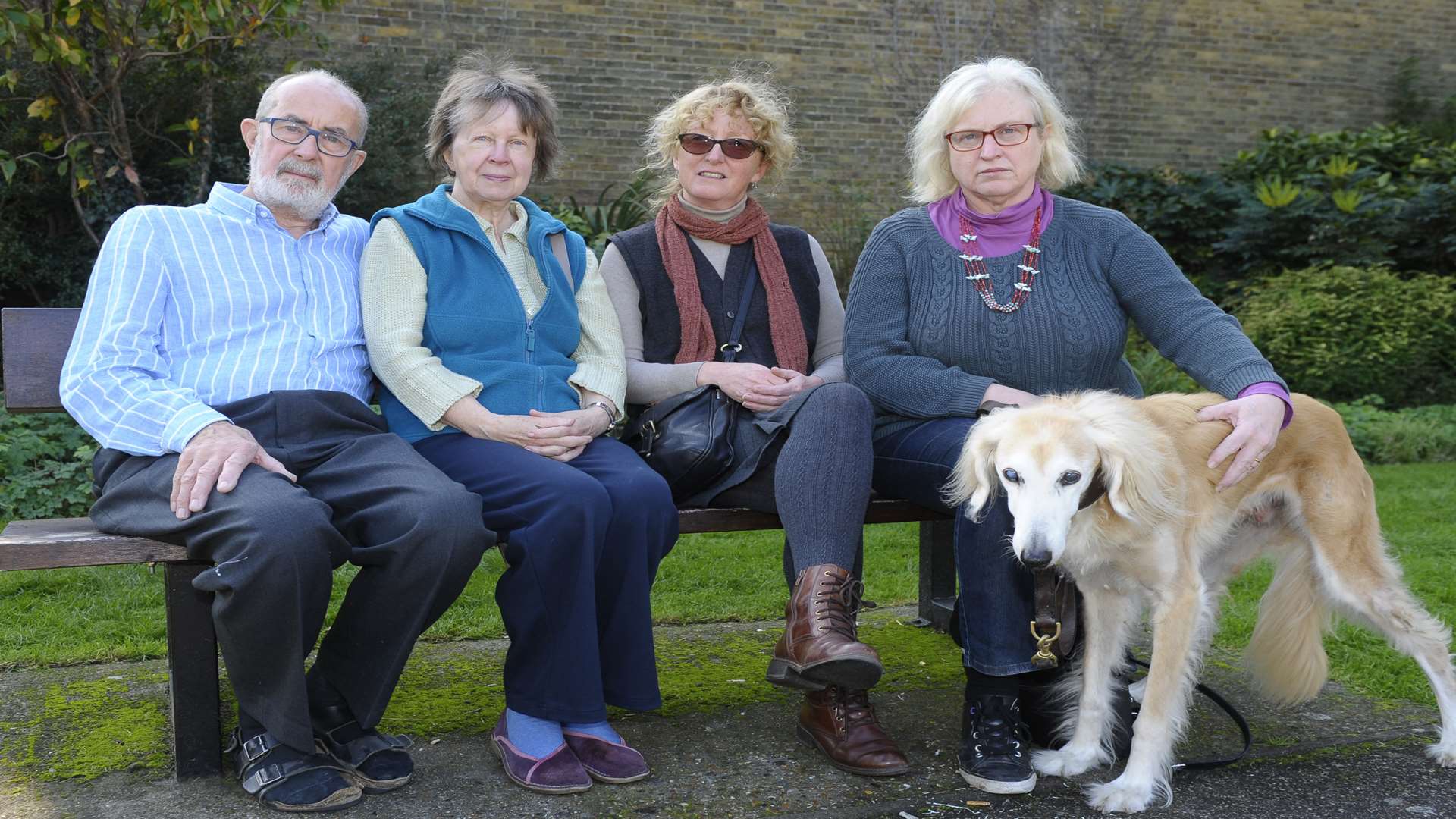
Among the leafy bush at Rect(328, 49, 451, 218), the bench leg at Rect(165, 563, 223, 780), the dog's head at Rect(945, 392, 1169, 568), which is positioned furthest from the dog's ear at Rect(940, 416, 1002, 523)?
the leafy bush at Rect(328, 49, 451, 218)

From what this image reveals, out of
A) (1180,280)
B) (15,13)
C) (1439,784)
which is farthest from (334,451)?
(15,13)

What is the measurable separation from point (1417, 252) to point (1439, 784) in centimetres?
992

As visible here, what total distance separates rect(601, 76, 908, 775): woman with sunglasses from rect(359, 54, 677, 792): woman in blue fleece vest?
0.21 m

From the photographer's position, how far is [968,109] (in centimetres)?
332

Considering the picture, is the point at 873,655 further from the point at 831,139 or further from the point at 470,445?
the point at 831,139

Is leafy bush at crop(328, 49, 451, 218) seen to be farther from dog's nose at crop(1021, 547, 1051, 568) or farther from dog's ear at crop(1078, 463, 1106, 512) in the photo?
dog's nose at crop(1021, 547, 1051, 568)

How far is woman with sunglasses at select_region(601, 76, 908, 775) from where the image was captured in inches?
112

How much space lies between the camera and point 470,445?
301cm

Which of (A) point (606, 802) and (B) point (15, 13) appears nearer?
(A) point (606, 802)

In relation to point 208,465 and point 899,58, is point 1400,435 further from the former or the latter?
point 208,465

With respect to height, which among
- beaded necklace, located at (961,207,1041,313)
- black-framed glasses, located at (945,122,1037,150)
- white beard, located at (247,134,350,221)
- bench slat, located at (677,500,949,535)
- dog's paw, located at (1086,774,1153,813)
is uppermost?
black-framed glasses, located at (945,122,1037,150)

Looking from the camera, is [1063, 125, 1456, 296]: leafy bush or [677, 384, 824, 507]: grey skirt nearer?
[677, 384, 824, 507]: grey skirt

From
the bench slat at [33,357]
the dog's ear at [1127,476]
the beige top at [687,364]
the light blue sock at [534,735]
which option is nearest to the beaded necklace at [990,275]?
the beige top at [687,364]

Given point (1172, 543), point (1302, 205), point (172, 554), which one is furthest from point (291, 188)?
point (1302, 205)
